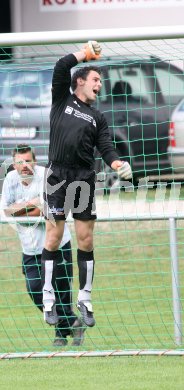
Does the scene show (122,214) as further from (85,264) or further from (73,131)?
(73,131)

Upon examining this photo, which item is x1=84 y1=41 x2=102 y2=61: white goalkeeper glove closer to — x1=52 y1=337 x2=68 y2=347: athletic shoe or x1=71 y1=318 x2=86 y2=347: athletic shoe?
x1=71 y1=318 x2=86 y2=347: athletic shoe

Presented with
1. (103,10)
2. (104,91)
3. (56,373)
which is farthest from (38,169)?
(103,10)

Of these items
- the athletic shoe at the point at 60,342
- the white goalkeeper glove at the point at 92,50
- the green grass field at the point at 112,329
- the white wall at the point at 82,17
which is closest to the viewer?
the green grass field at the point at 112,329

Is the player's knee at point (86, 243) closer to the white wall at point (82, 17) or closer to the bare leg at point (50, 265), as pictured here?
the bare leg at point (50, 265)

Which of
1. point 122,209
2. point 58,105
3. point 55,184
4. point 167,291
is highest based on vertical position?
point 58,105

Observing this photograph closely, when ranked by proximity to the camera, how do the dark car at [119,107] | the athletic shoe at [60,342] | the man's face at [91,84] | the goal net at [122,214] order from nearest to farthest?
the man's face at [91,84] → the goal net at [122,214] → the athletic shoe at [60,342] → the dark car at [119,107]

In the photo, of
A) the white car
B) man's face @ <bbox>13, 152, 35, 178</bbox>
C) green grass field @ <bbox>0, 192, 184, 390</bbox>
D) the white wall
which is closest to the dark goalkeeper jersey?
man's face @ <bbox>13, 152, 35, 178</bbox>

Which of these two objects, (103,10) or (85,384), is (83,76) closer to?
(85,384)

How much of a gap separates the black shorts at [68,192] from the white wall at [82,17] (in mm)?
14794

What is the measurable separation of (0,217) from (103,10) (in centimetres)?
1417

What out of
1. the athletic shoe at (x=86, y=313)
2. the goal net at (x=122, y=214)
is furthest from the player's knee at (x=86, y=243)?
the goal net at (x=122, y=214)

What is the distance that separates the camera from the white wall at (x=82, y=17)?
23984 millimetres

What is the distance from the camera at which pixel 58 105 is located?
9.48m

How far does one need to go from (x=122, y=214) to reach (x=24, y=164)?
6.59 feet
